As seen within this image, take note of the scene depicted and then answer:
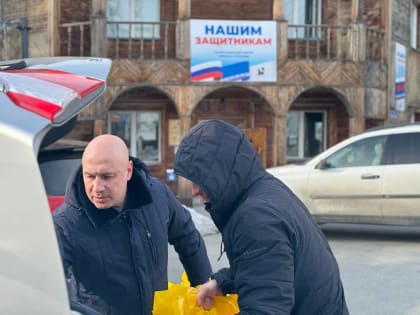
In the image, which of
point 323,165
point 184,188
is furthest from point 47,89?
point 184,188

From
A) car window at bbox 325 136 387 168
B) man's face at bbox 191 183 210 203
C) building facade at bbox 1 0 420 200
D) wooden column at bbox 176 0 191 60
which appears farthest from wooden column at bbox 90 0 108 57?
man's face at bbox 191 183 210 203

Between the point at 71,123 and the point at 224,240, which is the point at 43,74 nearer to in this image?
the point at 71,123

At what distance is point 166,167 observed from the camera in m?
16.8

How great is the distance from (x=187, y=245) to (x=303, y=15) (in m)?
15.0

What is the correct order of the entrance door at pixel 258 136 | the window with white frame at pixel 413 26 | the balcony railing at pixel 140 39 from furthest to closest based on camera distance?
1. the window with white frame at pixel 413 26
2. the entrance door at pixel 258 136
3. the balcony railing at pixel 140 39

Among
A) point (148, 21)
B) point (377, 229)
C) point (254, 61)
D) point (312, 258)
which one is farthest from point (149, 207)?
point (148, 21)

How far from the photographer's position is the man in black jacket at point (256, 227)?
6.45 ft

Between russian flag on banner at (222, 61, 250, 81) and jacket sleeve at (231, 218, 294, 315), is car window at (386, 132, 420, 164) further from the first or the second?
jacket sleeve at (231, 218, 294, 315)

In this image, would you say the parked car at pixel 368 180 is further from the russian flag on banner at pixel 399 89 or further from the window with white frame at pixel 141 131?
the russian flag on banner at pixel 399 89

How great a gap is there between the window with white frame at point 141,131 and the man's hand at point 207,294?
14.5 metres

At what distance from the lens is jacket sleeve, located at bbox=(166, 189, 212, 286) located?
120 inches

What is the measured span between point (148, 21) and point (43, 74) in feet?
48.0

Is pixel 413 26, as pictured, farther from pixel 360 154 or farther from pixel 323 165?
pixel 323 165

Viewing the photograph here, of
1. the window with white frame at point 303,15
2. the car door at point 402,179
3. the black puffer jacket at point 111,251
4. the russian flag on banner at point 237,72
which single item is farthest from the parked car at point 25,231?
the window with white frame at point 303,15
